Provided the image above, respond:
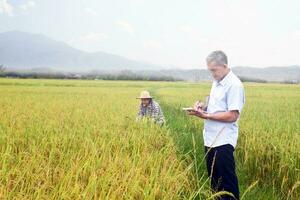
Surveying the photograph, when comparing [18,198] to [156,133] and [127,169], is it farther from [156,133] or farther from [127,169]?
[156,133]

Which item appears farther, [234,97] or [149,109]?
[149,109]

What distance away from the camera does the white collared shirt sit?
4.36 meters

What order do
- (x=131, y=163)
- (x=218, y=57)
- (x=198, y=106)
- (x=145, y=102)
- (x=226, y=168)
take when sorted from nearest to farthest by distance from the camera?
(x=131, y=163) → (x=218, y=57) → (x=226, y=168) → (x=198, y=106) → (x=145, y=102)

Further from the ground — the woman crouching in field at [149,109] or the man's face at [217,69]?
the man's face at [217,69]

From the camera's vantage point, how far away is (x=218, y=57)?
4320mm

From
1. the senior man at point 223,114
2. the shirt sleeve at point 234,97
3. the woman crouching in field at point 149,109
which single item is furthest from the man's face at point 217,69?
the woman crouching in field at point 149,109

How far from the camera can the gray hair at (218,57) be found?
14.2 ft

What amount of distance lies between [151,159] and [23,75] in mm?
63066

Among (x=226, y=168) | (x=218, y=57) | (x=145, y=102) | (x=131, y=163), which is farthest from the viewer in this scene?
(x=145, y=102)

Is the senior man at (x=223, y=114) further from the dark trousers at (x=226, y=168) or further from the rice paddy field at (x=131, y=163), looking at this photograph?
the rice paddy field at (x=131, y=163)

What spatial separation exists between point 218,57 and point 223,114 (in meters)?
0.57

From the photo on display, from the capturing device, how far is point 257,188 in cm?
554

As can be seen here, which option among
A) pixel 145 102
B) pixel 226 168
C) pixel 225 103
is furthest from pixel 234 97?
pixel 145 102

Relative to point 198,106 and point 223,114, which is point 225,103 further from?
point 198,106
